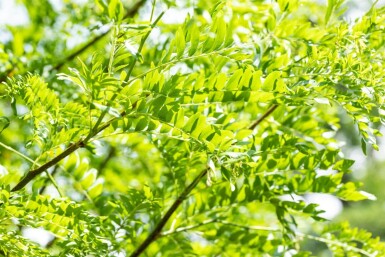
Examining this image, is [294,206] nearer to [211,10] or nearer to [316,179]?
[316,179]

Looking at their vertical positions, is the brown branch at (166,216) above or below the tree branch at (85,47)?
below

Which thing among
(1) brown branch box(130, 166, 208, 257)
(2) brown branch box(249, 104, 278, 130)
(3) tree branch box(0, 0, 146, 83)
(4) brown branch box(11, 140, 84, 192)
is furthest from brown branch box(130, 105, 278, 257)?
(3) tree branch box(0, 0, 146, 83)

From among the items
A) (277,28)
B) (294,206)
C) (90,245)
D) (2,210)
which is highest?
(277,28)

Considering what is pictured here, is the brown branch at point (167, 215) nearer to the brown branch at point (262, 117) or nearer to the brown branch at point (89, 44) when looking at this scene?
the brown branch at point (262, 117)

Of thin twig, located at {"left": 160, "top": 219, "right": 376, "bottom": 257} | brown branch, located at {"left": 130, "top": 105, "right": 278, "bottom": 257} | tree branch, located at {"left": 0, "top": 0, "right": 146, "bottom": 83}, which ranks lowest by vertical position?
thin twig, located at {"left": 160, "top": 219, "right": 376, "bottom": 257}

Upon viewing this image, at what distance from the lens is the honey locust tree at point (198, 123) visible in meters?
0.92

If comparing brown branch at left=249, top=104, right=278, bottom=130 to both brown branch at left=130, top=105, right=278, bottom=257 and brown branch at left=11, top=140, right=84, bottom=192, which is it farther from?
brown branch at left=11, top=140, right=84, bottom=192

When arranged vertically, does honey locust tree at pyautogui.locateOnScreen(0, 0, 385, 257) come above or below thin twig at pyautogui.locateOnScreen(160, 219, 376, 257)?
above

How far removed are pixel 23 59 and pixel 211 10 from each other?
0.87 metres

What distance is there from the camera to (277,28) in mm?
1276

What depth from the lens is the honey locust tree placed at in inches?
36.0

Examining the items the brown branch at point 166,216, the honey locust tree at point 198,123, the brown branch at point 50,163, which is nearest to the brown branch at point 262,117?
the honey locust tree at point 198,123

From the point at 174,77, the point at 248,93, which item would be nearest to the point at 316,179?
the point at 248,93

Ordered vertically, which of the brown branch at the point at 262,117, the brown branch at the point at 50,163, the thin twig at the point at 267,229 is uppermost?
the brown branch at the point at 50,163
